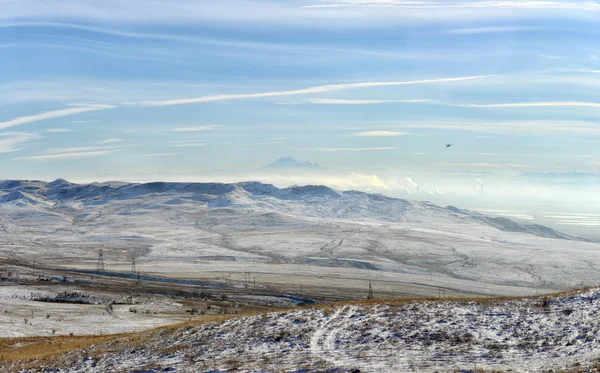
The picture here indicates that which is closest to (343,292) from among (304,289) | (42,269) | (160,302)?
(304,289)

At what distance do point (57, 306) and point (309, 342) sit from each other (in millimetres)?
55678

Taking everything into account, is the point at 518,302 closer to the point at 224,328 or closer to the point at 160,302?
the point at 224,328

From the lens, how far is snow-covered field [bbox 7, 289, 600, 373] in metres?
20.8

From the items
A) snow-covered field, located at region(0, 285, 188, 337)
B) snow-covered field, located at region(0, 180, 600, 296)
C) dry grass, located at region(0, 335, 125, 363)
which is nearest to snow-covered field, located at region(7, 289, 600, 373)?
dry grass, located at region(0, 335, 125, 363)

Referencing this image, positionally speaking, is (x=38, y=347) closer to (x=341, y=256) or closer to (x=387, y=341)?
(x=387, y=341)

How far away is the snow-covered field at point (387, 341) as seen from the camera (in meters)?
20.8

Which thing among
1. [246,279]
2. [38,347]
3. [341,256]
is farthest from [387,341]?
[341,256]

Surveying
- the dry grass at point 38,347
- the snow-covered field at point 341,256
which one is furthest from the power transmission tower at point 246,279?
the dry grass at point 38,347

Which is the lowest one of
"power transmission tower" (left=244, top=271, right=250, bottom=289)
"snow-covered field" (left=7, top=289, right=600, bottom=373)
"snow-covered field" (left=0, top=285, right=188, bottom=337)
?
"power transmission tower" (left=244, top=271, right=250, bottom=289)

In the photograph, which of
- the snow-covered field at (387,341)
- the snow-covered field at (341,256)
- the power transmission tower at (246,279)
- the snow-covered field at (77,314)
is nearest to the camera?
the snow-covered field at (387,341)

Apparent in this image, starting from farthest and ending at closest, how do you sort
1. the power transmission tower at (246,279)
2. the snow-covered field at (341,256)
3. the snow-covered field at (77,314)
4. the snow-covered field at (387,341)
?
the snow-covered field at (341,256) → the power transmission tower at (246,279) → the snow-covered field at (77,314) → the snow-covered field at (387,341)

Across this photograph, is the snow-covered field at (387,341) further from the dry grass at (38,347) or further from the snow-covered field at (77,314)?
the snow-covered field at (77,314)

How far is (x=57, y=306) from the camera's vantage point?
2785 inches

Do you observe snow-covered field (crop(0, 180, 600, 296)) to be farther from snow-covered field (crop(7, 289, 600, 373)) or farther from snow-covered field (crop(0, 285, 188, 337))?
snow-covered field (crop(7, 289, 600, 373))
